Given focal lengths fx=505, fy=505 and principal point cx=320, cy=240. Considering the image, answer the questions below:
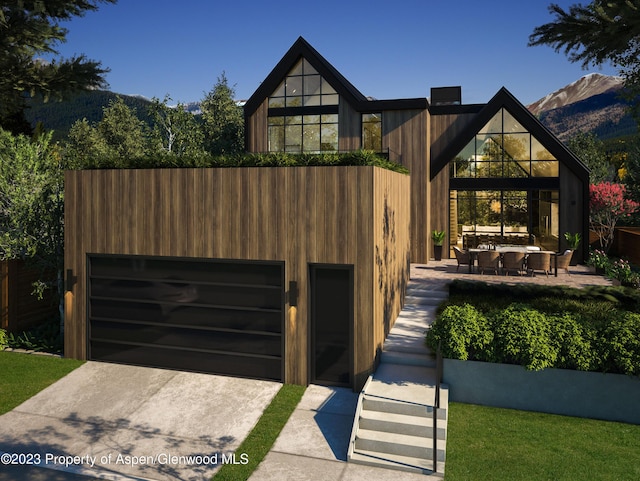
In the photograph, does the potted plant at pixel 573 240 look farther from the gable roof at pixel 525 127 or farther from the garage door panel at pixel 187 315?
the garage door panel at pixel 187 315

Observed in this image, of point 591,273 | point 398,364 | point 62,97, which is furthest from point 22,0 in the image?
point 591,273

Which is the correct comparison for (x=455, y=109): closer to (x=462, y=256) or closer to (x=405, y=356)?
(x=462, y=256)

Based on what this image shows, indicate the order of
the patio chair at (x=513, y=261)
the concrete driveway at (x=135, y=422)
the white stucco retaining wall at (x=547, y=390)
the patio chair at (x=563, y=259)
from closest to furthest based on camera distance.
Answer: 1. the concrete driveway at (x=135, y=422)
2. the white stucco retaining wall at (x=547, y=390)
3. the patio chair at (x=513, y=261)
4. the patio chair at (x=563, y=259)

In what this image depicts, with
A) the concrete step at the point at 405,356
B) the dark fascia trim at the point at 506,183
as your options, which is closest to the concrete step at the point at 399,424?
the concrete step at the point at 405,356

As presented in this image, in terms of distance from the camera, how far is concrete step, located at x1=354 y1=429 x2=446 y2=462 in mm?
7750

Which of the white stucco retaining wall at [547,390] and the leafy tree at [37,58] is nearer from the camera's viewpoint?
the white stucco retaining wall at [547,390]

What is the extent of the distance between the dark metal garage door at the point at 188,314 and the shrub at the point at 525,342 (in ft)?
14.0

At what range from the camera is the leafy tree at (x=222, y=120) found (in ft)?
125

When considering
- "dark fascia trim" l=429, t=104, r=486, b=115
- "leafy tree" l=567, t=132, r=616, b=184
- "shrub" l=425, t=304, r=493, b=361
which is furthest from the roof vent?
"leafy tree" l=567, t=132, r=616, b=184

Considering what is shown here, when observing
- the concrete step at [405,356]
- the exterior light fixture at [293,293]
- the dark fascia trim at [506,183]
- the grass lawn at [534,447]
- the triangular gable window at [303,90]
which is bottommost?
the grass lawn at [534,447]

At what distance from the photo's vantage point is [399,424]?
8227 mm

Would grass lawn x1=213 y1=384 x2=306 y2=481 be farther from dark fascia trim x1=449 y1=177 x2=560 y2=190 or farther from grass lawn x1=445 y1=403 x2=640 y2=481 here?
dark fascia trim x1=449 y1=177 x2=560 y2=190

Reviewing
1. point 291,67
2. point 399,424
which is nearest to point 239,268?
point 399,424

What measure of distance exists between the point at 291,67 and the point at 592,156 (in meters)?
29.9
